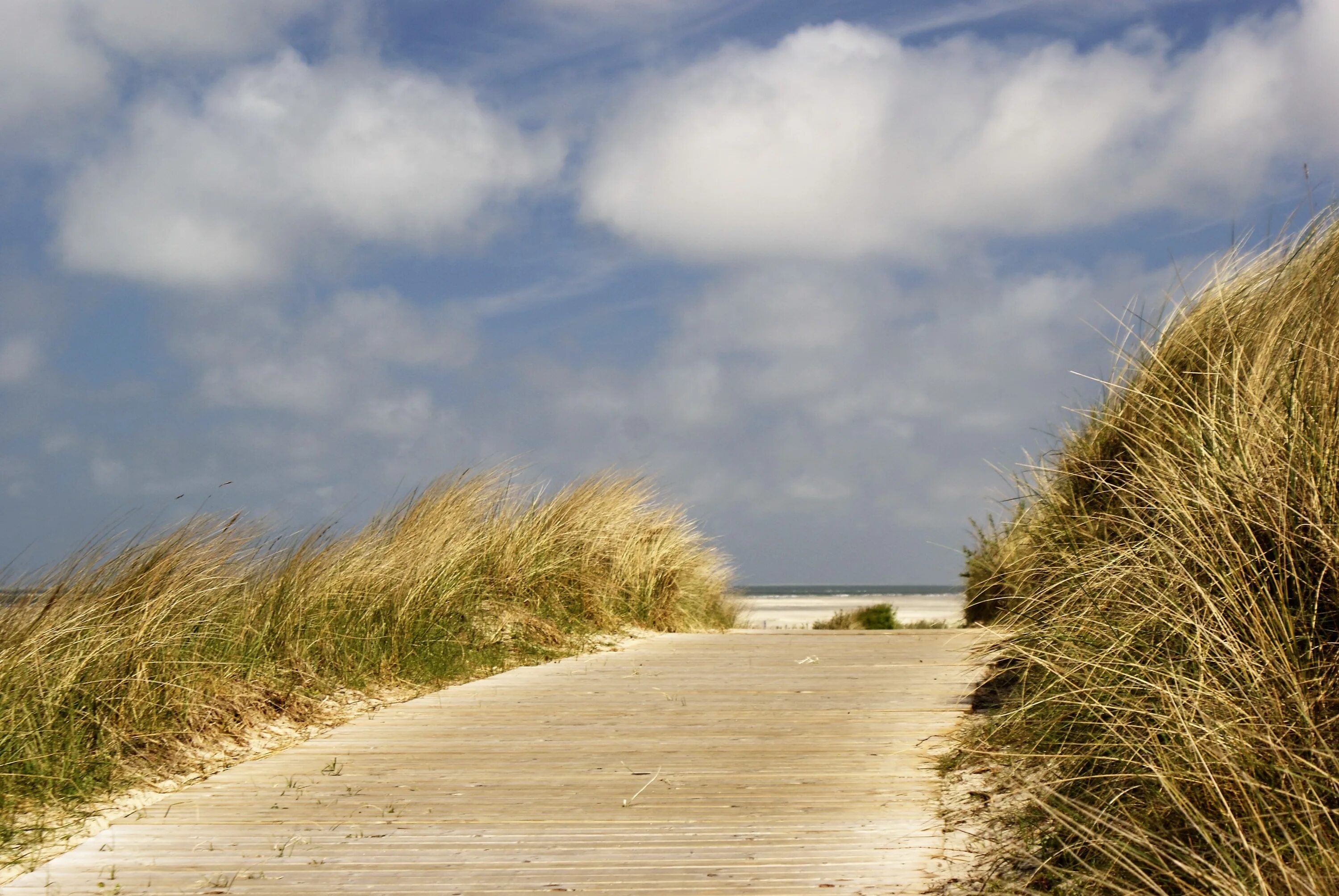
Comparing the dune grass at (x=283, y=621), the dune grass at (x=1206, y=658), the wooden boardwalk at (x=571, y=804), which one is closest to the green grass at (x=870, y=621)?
the dune grass at (x=283, y=621)

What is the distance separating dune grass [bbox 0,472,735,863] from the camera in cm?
478

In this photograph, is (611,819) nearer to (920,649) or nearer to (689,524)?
(920,649)

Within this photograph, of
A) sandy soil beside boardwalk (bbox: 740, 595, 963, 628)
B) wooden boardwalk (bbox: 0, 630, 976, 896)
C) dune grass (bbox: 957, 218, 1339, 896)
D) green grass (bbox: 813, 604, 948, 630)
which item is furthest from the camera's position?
sandy soil beside boardwalk (bbox: 740, 595, 963, 628)

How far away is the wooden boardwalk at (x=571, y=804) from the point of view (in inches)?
142

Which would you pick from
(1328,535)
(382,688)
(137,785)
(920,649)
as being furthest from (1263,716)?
(920,649)

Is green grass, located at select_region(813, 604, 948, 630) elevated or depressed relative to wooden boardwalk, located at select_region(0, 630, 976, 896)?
depressed

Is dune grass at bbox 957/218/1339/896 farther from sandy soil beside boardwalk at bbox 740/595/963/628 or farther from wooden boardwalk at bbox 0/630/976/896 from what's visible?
sandy soil beside boardwalk at bbox 740/595/963/628

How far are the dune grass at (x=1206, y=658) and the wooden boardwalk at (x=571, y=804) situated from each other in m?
0.61

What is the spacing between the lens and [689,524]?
487 inches

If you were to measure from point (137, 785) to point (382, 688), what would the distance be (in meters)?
2.44

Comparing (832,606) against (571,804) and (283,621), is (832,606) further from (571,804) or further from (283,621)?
(571,804)

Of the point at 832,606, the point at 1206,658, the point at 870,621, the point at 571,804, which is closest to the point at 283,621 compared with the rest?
the point at 571,804

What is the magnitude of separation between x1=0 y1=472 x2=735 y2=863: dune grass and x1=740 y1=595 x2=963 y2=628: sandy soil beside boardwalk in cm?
583

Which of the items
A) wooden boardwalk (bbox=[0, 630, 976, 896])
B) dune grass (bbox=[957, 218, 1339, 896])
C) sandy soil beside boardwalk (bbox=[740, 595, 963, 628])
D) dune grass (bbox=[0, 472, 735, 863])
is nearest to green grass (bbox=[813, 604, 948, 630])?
sandy soil beside boardwalk (bbox=[740, 595, 963, 628])
